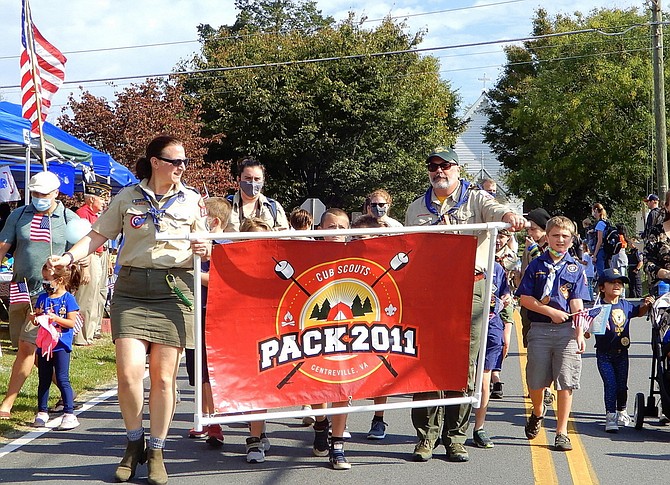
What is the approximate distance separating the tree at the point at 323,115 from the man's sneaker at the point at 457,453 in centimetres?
3296

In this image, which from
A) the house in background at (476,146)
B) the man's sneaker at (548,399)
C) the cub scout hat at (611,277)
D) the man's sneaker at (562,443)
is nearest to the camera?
the man's sneaker at (562,443)

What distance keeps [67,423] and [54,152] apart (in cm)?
671

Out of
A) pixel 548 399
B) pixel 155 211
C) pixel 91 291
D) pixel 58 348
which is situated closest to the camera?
pixel 155 211

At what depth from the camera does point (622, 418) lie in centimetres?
840

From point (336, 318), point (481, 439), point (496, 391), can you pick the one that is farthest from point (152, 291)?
point (496, 391)

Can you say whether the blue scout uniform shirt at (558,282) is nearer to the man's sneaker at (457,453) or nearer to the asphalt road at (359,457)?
the asphalt road at (359,457)

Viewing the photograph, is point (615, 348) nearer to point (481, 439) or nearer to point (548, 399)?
point (548, 399)

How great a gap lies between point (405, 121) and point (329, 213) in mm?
36198

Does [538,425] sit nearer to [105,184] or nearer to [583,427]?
[583,427]

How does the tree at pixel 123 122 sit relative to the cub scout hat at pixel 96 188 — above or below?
above

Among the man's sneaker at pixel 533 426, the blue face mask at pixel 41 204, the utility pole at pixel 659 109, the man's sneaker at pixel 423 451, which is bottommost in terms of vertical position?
the man's sneaker at pixel 423 451

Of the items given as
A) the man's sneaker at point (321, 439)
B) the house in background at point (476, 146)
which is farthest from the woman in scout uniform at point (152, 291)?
the house in background at point (476, 146)

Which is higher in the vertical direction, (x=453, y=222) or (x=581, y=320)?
(x=453, y=222)

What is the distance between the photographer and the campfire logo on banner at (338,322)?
20.2 feet
